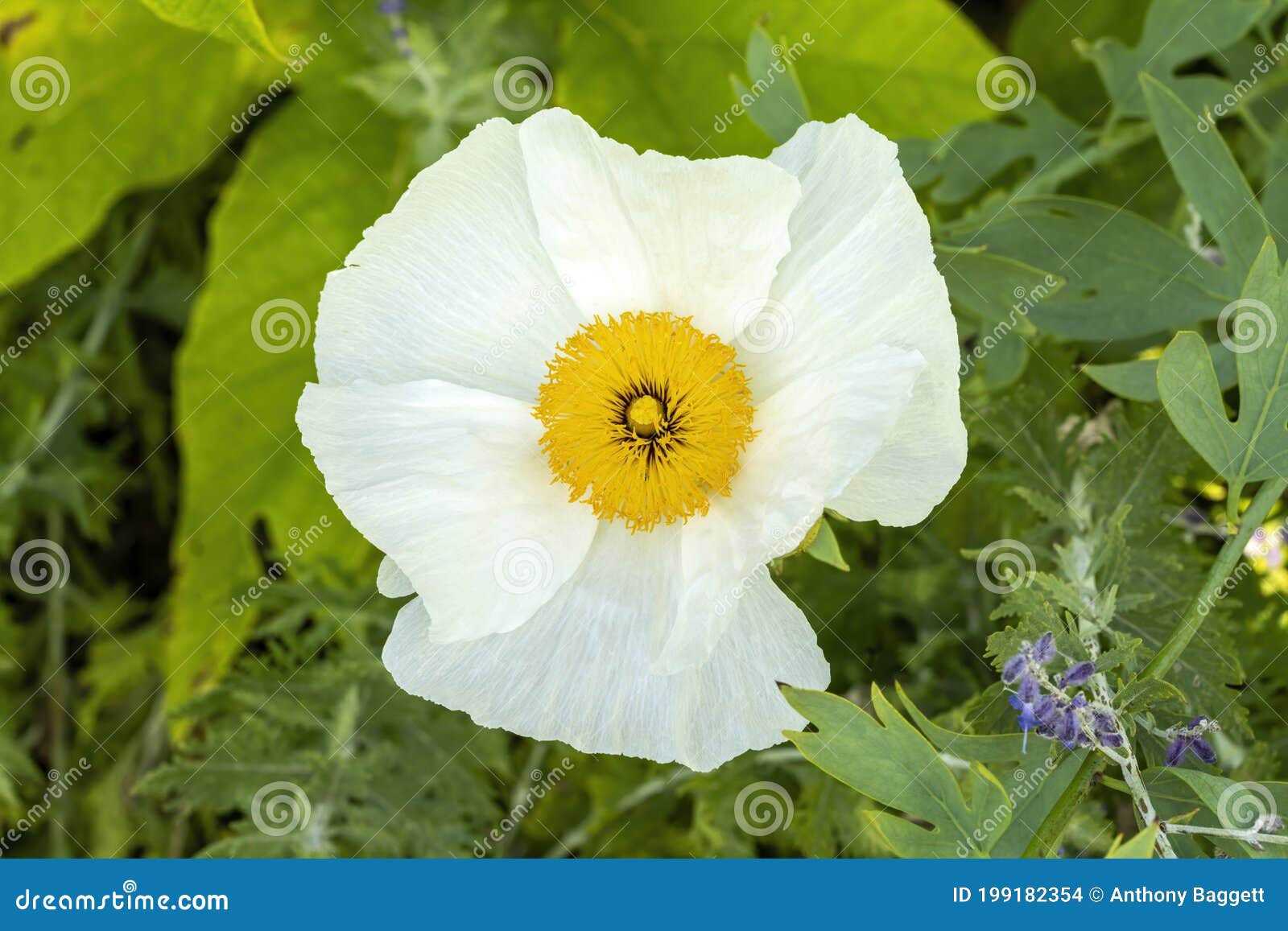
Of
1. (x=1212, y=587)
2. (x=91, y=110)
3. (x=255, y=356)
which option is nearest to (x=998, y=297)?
(x=1212, y=587)

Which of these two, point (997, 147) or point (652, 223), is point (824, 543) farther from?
point (997, 147)

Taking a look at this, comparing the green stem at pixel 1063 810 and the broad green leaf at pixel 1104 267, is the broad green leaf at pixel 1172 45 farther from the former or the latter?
the green stem at pixel 1063 810

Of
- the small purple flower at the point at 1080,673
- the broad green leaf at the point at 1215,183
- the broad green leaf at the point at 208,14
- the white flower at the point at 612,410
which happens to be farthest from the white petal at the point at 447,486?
the broad green leaf at the point at 1215,183

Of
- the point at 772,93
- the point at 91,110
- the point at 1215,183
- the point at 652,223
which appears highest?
the point at 1215,183

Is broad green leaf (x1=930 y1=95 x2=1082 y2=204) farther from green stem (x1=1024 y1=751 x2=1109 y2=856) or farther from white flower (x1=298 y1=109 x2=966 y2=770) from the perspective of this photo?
green stem (x1=1024 y1=751 x2=1109 y2=856)

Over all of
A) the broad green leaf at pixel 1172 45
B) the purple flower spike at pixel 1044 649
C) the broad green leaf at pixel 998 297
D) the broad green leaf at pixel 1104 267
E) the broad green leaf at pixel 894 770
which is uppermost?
the broad green leaf at pixel 1172 45

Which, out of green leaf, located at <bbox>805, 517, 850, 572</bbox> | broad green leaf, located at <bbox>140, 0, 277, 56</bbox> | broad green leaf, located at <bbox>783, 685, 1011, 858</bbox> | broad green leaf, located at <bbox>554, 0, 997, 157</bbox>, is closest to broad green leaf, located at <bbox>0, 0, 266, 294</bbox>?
broad green leaf, located at <bbox>554, 0, 997, 157</bbox>
